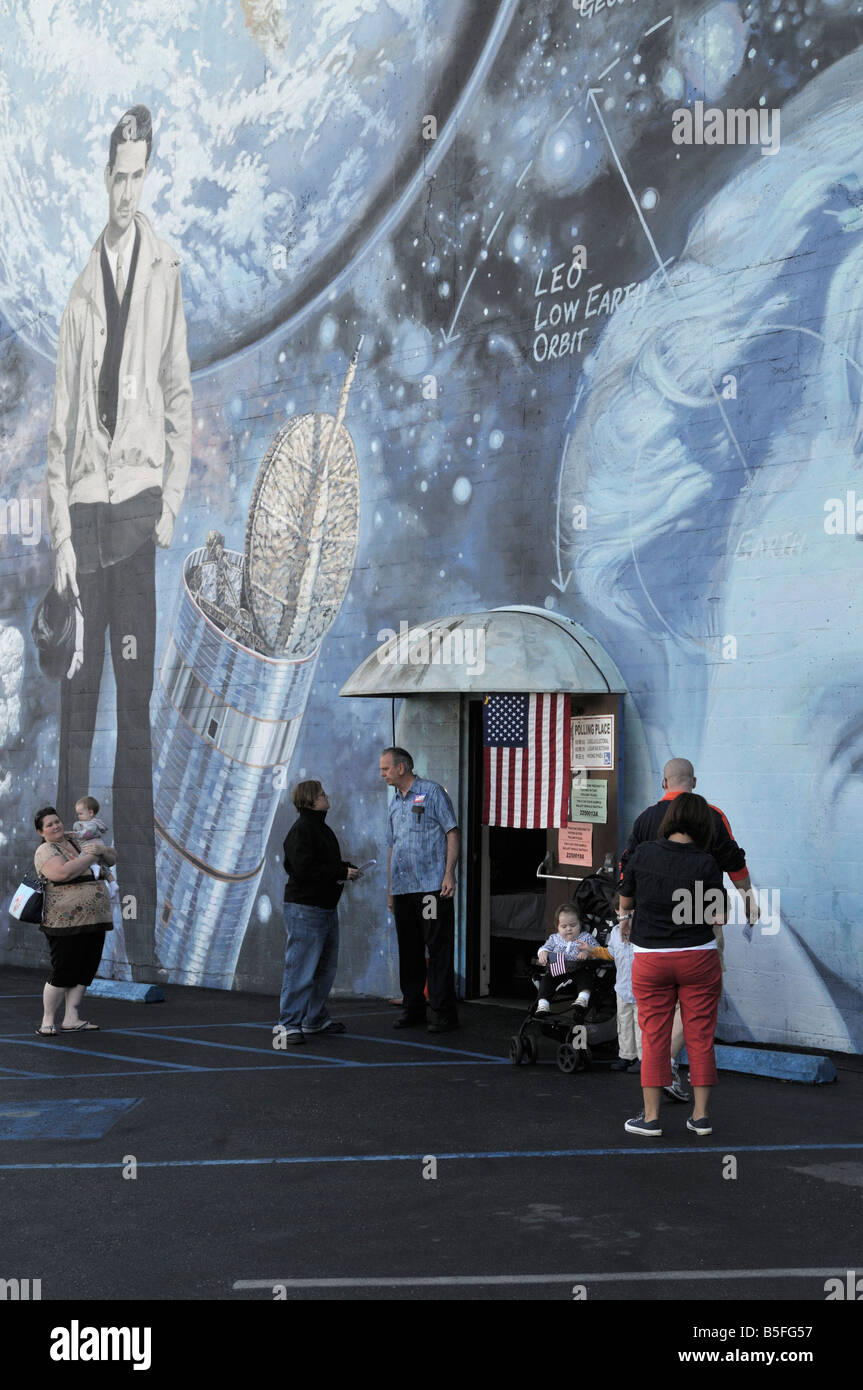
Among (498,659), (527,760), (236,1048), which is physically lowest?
(236,1048)

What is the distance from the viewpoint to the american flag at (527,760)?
469 inches

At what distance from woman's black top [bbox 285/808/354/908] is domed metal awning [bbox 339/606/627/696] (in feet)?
4.42

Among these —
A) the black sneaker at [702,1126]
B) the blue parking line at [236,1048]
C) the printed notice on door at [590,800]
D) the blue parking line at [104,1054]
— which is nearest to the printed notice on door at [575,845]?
the printed notice on door at [590,800]

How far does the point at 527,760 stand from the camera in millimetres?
12117

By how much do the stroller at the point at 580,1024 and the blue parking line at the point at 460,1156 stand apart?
7.11 feet

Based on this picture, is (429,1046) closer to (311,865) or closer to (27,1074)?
(311,865)

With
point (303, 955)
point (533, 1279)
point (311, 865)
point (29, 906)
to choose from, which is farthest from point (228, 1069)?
point (533, 1279)

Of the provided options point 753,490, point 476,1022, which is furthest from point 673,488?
point 476,1022

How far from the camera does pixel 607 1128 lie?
8.29 meters

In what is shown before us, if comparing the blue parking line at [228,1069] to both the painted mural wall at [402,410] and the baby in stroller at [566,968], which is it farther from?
the painted mural wall at [402,410]

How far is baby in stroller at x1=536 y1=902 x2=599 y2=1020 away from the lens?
33.6 ft

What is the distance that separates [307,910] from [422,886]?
0.96 m
